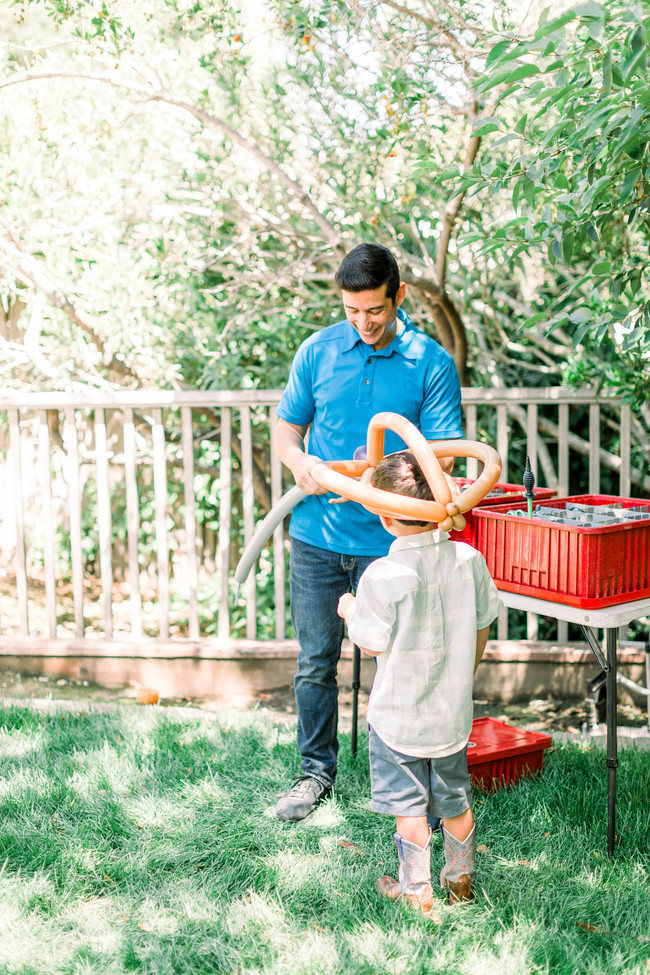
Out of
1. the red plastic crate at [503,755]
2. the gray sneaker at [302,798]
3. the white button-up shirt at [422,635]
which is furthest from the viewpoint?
the red plastic crate at [503,755]

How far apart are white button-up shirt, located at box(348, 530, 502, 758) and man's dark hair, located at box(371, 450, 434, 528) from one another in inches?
4.2

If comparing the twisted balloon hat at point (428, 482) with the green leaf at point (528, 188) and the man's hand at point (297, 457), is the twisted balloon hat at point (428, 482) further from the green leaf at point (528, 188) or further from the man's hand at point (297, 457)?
the green leaf at point (528, 188)

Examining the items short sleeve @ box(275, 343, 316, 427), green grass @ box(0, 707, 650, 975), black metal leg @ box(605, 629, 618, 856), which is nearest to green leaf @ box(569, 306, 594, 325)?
short sleeve @ box(275, 343, 316, 427)

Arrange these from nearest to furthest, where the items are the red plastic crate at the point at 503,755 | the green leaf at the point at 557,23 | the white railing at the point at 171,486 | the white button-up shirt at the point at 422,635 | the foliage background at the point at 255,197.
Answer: the green leaf at the point at 557,23 < the white button-up shirt at the point at 422,635 < the red plastic crate at the point at 503,755 < the foliage background at the point at 255,197 < the white railing at the point at 171,486

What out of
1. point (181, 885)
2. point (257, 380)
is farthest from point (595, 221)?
point (257, 380)

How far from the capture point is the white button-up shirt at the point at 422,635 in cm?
229

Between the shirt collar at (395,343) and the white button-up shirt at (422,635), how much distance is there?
76 centimetres

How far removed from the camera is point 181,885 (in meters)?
2.52

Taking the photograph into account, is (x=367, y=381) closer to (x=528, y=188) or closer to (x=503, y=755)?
(x=528, y=188)

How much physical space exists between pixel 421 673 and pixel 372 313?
3.69 feet

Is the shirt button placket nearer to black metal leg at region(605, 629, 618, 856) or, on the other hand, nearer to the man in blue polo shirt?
the man in blue polo shirt

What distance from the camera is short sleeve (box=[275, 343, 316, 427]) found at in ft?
9.78

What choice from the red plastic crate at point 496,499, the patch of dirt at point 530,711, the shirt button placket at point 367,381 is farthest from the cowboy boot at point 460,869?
the patch of dirt at point 530,711

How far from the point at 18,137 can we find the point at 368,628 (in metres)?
4.47
